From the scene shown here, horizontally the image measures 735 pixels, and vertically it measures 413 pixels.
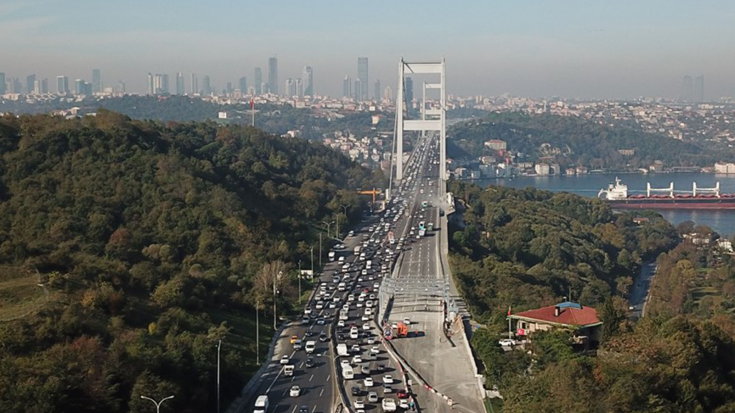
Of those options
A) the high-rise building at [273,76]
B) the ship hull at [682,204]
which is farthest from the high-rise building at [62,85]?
the ship hull at [682,204]

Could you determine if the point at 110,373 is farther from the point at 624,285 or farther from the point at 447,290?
the point at 624,285

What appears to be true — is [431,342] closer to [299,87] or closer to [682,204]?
[682,204]

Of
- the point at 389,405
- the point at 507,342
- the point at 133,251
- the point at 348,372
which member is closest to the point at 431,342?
the point at 507,342

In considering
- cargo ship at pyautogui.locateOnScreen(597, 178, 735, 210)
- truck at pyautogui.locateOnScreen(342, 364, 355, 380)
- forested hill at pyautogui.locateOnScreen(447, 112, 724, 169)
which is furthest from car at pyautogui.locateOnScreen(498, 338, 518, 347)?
forested hill at pyautogui.locateOnScreen(447, 112, 724, 169)

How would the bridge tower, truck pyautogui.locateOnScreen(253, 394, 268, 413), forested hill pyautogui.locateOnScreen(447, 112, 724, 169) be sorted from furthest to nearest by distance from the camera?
forested hill pyautogui.locateOnScreen(447, 112, 724, 169)
the bridge tower
truck pyautogui.locateOnScreen(253, 394, 268, 413)

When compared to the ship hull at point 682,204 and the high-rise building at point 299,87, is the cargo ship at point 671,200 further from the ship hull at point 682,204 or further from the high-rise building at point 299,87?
the high-rise building at point 299,87

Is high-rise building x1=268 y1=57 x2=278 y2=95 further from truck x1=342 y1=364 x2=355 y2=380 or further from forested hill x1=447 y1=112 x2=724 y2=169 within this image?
truck x1=342 y1=364 x2=355 y2=380

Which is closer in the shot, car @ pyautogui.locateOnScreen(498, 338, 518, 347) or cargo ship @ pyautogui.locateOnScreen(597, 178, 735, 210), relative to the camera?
car @ pyautogui.locateOnScreen(498, 338, 518, 347)
